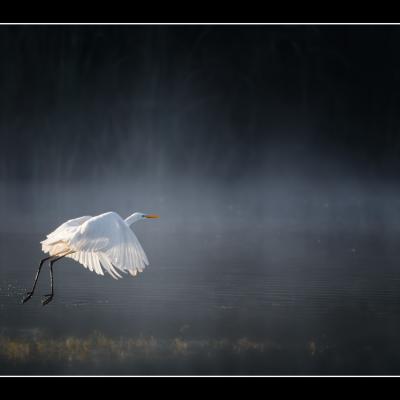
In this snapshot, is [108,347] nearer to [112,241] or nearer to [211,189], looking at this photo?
[112,241]

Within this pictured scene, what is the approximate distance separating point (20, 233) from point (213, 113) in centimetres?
1236

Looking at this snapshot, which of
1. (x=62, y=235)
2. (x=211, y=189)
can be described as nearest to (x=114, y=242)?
(x=62, y=235)

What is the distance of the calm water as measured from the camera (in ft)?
19.7

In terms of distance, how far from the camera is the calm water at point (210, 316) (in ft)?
19.7

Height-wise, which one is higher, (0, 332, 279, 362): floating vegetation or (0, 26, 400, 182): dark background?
(0, 26, 400, 182): dark background

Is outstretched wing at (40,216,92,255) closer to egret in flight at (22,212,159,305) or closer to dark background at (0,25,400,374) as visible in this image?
egret in flight at (22,212,159,305)

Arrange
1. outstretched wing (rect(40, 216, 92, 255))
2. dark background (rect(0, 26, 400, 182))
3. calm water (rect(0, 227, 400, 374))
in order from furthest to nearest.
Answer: dark background (rect(0, 26, 400, 182)) < outstretched wing (rect(40, 216, 92, 255)) < calm water (rect(0, 227, 400, 374))

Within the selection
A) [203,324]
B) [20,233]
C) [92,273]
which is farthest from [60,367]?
[20,233]

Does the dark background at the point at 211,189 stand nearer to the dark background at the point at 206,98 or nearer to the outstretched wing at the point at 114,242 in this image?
the dark background at the point at 206,98

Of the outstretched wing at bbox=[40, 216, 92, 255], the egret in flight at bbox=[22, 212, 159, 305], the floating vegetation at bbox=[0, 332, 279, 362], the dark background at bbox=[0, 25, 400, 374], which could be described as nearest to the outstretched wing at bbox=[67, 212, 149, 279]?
the egret in flight at bbox=[22, 212, 159, 305]

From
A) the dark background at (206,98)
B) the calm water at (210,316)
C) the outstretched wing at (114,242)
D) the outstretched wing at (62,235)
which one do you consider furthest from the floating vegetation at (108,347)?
the dark background at (206,98)

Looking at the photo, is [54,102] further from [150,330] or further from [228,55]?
[150,330]

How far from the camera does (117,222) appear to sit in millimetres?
6980

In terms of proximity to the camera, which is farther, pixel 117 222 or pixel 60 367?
pixel 117 222
